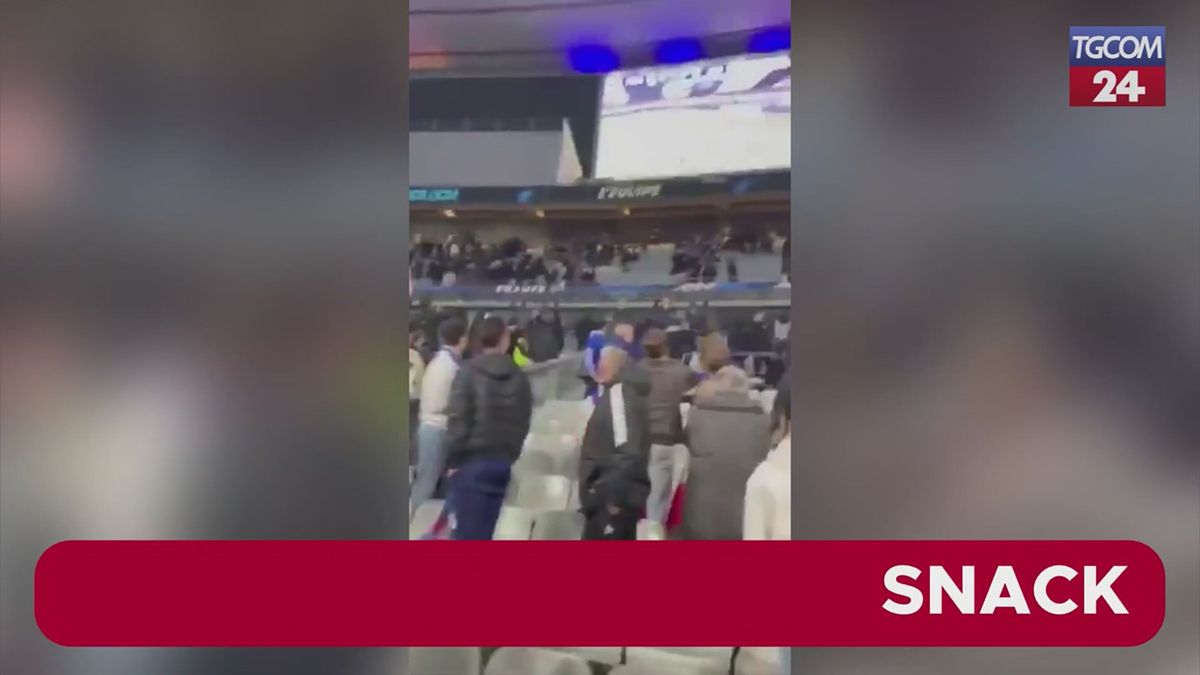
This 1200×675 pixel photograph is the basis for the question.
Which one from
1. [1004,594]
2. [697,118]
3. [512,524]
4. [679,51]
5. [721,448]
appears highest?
[679,51]

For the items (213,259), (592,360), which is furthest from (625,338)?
(213,259)

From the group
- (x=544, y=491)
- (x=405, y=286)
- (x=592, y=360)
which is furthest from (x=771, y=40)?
(x=544, y=491)

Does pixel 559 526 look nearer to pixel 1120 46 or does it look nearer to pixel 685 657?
pixel 685 657

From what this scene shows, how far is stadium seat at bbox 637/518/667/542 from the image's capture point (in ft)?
3.48

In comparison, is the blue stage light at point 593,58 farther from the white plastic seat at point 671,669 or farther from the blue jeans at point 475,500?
the white plastic seat at point 671,669

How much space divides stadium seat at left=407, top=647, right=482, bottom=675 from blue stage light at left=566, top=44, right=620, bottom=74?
0.91 m

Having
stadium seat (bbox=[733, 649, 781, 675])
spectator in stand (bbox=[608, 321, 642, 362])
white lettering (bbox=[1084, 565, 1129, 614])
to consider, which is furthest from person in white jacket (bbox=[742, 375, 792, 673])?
white lettering (bbox=[1084, 565, 1129, 614])

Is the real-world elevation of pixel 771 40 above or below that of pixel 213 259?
above

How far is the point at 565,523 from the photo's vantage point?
1.05 m

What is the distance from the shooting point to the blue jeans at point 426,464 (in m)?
1.05

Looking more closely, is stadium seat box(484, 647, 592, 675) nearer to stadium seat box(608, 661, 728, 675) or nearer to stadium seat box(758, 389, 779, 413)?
stadium seat box(608, 661, 728, 675)

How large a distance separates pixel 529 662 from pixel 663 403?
1.46ft

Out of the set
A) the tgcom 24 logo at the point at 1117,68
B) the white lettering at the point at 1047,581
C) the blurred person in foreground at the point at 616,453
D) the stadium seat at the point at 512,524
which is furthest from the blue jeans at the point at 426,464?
the tgcom 24 logo at the point at 1117,68

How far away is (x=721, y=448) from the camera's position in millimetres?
1057
